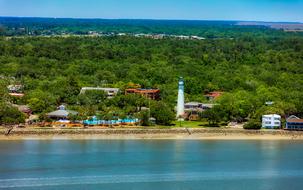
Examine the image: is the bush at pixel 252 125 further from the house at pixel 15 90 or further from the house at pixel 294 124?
the house at pixel 15 90

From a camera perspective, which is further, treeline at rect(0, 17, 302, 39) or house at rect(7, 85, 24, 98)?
treeline at rect(0, 17, 302, 39)

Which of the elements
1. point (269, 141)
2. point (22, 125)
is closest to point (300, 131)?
point (269, 141)

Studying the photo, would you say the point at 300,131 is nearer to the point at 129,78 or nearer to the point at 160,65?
the point at 129,78

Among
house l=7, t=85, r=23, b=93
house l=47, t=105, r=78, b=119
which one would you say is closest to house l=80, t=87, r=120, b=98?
house l=7, t=85, r=23, b=93

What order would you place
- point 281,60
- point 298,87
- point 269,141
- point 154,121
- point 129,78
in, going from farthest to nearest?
1. point 281,60
2. point 129,78
3. point 298,87
4. point 154,121
5. point 269,141

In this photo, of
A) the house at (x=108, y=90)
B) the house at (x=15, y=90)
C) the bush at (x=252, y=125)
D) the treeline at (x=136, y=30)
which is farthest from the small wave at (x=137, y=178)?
the treeline at (x=136, y=30)

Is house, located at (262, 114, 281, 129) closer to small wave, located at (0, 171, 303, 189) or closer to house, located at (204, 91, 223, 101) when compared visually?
house, located at (204, 91, 223, 101)

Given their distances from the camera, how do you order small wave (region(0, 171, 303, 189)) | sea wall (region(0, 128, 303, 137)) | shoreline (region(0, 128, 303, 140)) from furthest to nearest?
sea wall (region(0, 128, 303, 137)) < shoreline (region(0, 128, 303, 140)) < small wave (region(0, 171, 303, 189))
